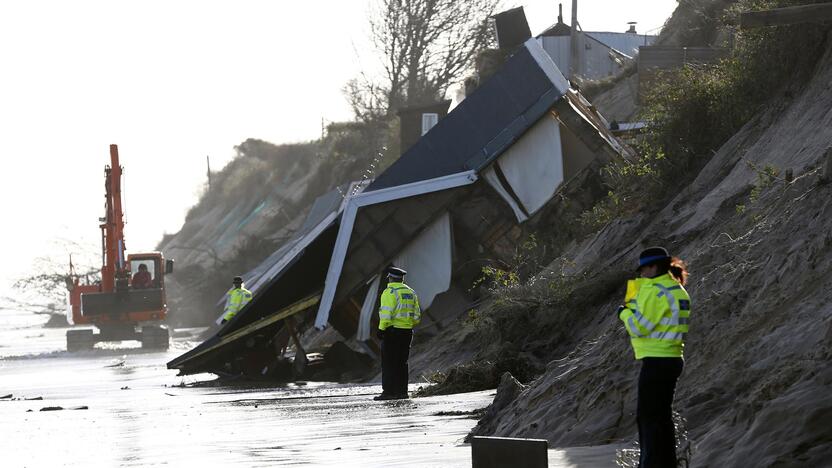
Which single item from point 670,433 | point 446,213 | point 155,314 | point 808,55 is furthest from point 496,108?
point 155,314

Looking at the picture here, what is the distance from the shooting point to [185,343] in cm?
5194

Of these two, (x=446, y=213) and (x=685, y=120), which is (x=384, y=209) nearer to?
(x=446, y=213)

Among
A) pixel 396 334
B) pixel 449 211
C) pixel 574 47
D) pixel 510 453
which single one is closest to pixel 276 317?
pixel 449 211

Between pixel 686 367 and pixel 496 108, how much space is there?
1572 cm

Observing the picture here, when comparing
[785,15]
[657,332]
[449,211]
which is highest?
[785,15]

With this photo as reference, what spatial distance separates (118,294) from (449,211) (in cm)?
2233

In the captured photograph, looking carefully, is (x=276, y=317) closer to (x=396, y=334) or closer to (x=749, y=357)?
(x=396, y=334)

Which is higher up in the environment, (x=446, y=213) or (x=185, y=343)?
(x=446, y=213)

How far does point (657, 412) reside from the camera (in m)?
9.54

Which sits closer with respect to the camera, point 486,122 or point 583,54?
point 486,122

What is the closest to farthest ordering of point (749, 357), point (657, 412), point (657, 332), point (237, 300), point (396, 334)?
1. point (657, 412)
2. point (657, 332)
3. point (749, 357)
4. point (396, 334)
5. point (237, 300)

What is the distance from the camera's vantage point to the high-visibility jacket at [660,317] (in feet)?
31.6

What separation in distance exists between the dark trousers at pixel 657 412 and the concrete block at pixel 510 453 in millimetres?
640

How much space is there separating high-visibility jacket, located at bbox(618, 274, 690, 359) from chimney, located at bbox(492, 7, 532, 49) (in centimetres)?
3636
